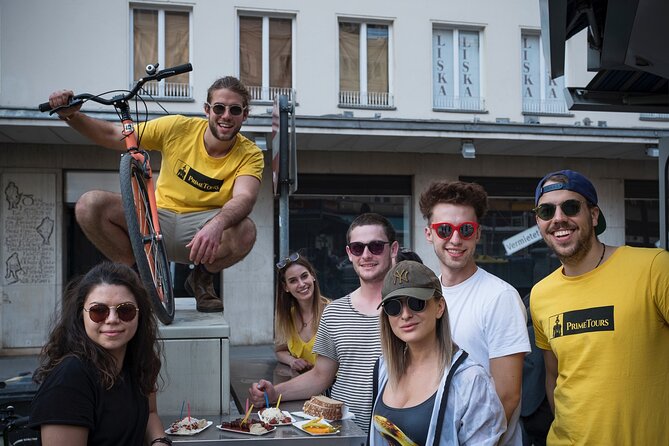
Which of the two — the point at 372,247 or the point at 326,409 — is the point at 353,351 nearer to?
the point at 326,409

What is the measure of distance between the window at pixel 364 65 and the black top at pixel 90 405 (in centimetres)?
1040

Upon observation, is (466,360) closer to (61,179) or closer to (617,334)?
(617,334)

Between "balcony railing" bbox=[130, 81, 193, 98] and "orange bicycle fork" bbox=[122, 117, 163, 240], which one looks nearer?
"orange bicycle fork" bbox=[122, 117, 163, 240]

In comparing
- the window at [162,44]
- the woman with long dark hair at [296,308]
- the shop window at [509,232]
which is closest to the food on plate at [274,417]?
the woman with long dark hair at [296,308]

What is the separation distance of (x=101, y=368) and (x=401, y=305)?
3.50ft

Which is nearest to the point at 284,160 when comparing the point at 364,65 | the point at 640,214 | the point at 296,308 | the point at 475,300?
the point at 296,308

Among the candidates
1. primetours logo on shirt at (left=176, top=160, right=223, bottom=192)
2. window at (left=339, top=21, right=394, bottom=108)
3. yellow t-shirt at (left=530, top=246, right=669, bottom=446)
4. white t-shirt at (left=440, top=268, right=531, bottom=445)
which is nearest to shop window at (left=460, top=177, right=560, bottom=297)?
window at (left=339, top=21, right=394, bottom=108)

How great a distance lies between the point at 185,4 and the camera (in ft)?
38.8

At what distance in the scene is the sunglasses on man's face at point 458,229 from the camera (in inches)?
114

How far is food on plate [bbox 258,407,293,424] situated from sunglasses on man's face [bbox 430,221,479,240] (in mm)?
1011

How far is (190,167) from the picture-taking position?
3.79 meters

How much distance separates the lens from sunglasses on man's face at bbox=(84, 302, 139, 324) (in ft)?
8.00

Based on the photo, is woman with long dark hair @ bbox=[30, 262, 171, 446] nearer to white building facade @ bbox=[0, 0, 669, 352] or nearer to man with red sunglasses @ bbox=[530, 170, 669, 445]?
man with red sunglasses @ bbox=[530, 170, 669, 445]

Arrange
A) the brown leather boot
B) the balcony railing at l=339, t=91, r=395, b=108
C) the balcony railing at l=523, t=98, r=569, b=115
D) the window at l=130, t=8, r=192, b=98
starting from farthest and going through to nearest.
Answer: the balcony railing at l=523, t=98, r=569, b=115 → the balcony railing at l=339, t=91, r=395, b=108 → the window at l=130, t=8, r=192, b=98 → the brown leather boot
